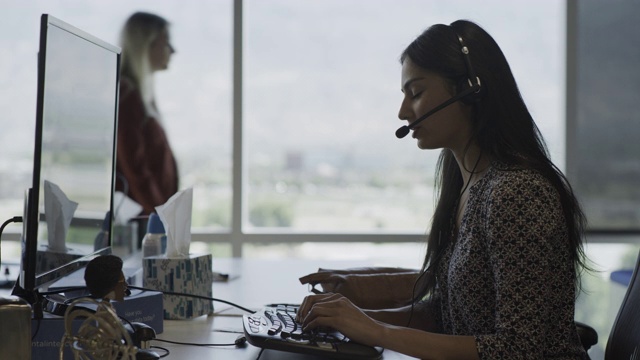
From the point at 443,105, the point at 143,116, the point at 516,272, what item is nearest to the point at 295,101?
the point at 143,116

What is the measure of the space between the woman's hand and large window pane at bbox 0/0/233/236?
258 cm

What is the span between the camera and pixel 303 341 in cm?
112

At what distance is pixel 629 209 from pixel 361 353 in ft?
9.76

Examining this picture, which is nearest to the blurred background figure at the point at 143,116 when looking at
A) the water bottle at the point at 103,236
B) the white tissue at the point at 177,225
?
the water bottle at the point at 103,236

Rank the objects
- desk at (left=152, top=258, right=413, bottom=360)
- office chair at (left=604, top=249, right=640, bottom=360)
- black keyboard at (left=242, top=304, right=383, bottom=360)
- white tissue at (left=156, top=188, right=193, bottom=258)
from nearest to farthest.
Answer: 1. black keyboard at (left=242, top=304, right=383, bottom=360)
2. desk at (left=152, top=258, right=413, bottom=360)
3. office chair at (left=604, top=249, right=640, bottom=360)
4. white tissue at (left=156, top=188, right=193, bottom=258)

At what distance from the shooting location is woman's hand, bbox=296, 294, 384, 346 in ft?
3.80

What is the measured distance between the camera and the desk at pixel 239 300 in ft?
4.11

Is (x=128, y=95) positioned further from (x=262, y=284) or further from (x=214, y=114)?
(x=262, y=284)

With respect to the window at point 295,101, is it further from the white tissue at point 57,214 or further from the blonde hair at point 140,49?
the white tissue at point 57,214

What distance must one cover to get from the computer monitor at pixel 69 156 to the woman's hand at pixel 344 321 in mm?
431

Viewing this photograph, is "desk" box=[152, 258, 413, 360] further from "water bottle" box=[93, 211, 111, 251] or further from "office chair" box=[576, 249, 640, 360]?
"office chair" box=[576, 249, 640, 360]

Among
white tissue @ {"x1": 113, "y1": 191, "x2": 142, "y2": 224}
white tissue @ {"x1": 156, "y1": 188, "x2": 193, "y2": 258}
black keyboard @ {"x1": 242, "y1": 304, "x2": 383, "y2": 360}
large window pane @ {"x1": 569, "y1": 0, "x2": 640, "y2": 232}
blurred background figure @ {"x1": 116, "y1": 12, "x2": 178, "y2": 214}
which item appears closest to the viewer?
black keyboard @ {"x1": 242, "y1": 304, "x2": 383, "y2": 360}

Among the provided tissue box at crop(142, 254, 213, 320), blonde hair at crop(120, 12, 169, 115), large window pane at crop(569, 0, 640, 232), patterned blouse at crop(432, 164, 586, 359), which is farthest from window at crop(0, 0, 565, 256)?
patterned blouse at crop(432, 164, 586, 359)

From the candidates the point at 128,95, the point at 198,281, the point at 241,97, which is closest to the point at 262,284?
the point at 198,281
